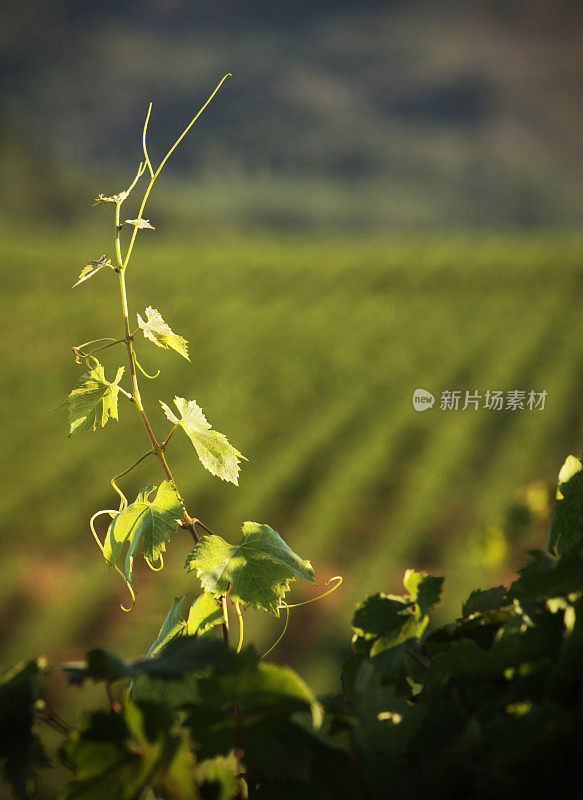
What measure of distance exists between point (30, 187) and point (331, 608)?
20.6 m

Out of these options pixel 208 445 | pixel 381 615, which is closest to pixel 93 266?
pixel 208 445

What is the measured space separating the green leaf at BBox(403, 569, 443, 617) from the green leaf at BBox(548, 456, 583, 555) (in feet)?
0.39

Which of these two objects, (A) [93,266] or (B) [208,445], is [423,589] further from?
(A) [93,266]

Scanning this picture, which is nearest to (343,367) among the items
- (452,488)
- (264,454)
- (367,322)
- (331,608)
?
(367,322)

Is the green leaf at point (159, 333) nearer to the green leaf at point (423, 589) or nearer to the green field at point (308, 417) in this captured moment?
the green leaf at point (423, 589)

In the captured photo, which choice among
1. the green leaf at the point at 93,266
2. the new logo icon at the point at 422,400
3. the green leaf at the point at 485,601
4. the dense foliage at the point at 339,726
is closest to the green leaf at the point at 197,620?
the dense foliage at the point at 339,726

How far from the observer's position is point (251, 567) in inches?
25.6

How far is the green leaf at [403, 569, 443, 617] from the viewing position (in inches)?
21.0

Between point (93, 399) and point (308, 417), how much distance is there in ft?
22.6

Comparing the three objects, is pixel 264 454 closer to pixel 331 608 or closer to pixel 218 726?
pixel 331 608

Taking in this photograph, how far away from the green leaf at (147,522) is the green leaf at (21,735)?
0.24 m

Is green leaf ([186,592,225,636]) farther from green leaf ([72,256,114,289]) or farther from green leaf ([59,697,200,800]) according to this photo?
green leaf ([72,256,114,289])

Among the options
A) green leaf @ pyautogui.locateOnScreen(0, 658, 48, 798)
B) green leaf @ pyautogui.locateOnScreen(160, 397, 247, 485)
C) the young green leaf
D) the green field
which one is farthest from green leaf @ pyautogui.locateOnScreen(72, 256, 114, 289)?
the green field

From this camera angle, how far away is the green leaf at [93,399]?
67cm
